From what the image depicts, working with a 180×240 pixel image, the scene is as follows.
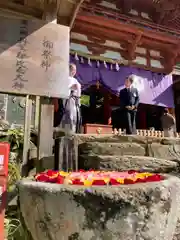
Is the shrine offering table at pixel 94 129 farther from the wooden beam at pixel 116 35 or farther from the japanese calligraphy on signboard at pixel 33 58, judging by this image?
the japanese calligraphy on signboard at pixel 33 58

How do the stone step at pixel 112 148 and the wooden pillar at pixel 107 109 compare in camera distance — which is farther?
the wooden pillar at pixel 107 109


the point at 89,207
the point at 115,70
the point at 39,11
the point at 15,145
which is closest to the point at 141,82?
the point at 115,70

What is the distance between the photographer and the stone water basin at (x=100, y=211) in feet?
3.84

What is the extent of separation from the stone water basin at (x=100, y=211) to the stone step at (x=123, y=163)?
151 centimetres

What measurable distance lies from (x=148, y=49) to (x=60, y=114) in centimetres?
518

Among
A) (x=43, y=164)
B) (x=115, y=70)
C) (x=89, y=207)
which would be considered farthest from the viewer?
(x=115, y=70)

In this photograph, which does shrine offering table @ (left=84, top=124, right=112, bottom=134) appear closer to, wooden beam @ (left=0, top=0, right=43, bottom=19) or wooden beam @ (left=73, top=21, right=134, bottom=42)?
wooden beam @ (left=73, top=21, right=134, bottom=42)

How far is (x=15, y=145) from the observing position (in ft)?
11.9

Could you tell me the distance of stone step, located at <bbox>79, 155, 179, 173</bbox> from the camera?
2.77 meters

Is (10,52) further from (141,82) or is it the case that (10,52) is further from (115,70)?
(141,82)

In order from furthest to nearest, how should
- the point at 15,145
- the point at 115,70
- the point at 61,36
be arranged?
1. the point at 115,70
2. the point at 15,145
3. the point at 61,36

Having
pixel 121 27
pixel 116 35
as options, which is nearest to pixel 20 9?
pixel 121 27

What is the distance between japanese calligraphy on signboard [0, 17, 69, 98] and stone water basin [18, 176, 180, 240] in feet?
6.56

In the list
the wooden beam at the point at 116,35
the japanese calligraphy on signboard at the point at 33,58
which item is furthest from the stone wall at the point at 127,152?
the wooden beam at the point at 116,35
